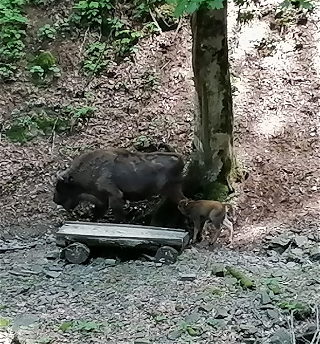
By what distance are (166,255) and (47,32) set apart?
6258mm

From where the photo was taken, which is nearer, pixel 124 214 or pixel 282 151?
pixel 124 214

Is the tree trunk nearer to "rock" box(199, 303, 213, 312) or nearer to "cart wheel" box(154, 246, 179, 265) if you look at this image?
"cart wheel" box(154, 246, 179, 265)

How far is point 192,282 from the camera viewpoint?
24.4 ft

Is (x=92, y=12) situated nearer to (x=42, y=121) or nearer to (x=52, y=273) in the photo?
(x=42, y=121)

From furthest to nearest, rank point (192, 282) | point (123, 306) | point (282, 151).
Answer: point (282, 151), point (192, 282), point (123, 306)

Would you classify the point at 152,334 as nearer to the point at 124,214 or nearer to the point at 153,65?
the point at 124,214

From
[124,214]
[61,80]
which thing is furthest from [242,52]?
[124,214]

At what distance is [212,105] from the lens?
9422 millimetres

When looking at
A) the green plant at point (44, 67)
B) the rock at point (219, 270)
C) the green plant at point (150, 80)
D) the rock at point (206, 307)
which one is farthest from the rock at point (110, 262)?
the green plant at point (44, 67)

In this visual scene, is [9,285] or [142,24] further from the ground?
[142,24]

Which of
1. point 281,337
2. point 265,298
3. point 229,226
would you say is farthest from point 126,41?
point 281,337

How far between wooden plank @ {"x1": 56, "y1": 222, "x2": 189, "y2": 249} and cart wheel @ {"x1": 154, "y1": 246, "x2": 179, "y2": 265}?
0.23 ft

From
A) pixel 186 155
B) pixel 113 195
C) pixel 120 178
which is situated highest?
pixel 186 155

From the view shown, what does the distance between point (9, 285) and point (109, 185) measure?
7.25 feet
